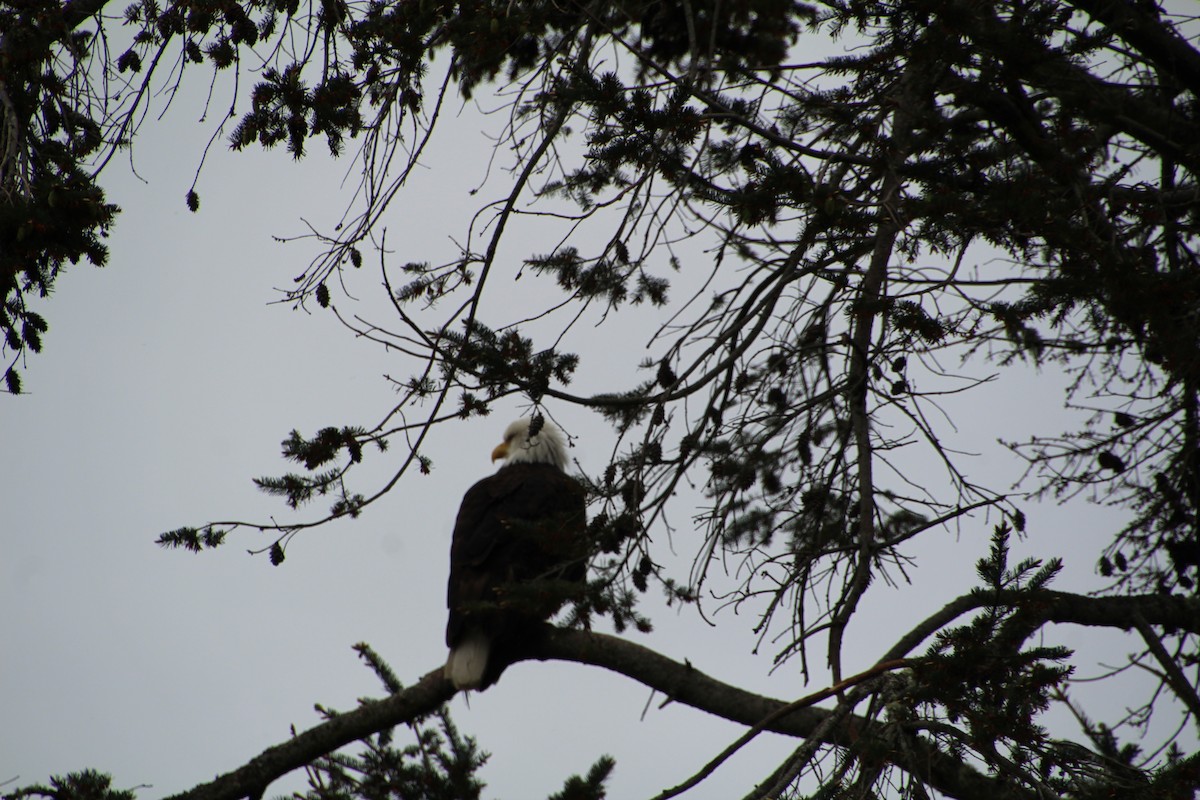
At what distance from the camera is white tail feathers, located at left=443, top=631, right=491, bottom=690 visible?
4469 mm

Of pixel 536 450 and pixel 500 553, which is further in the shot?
pixel 536 450

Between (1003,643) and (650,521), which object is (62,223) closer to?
(650,521)

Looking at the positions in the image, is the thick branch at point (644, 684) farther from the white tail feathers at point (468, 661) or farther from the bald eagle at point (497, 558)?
the bald eagle at point (497, 558)

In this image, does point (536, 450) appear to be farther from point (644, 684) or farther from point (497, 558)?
point (644, 684)

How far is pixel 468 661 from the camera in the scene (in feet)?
15.0

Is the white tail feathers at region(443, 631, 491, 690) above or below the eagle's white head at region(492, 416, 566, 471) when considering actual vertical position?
below

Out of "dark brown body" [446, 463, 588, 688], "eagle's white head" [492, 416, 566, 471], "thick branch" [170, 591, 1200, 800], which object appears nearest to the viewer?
"thick branch" [170, 591, 1200, 800]

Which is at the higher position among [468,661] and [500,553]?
[500,553]

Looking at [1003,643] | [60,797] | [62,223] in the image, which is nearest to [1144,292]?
[1003,643]

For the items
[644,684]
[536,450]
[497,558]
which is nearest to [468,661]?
[497,558]

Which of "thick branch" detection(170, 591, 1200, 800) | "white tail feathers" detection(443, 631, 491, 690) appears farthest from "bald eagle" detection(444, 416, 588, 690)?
"thick branch" detection(170, 591, 1200, 800)

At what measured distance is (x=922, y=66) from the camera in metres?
3.23

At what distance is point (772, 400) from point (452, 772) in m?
1.92

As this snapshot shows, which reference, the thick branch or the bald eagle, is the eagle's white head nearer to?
the bald eagle
